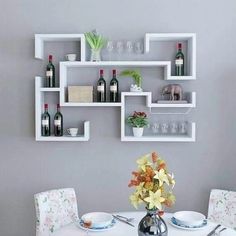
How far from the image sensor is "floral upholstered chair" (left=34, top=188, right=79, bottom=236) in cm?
257

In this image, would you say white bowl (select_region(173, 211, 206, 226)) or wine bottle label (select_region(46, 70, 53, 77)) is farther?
wine bottle label (select_region(46, 70, 53, 77))

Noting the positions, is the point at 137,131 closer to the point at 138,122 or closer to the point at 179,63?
the point at 138,122

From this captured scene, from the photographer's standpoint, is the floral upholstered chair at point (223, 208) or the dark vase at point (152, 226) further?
the floral upholstered chair at point (223, 208)

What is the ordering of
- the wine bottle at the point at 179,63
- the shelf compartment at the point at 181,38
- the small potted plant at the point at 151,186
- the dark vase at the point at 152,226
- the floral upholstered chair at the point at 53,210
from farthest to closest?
1. the wine bottle at the point at 179,63
2. the shelf compartment at the point at 181,38
3. the floral upholstered chair at the point at 53,210
4. the dark vase at the point at 152,226
5. the small potted plant at the point at 151,186

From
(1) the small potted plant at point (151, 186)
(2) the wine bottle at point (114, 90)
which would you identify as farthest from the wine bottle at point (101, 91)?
(1) the small potted plant at point (151, 186)

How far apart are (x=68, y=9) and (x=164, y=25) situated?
0.85 m

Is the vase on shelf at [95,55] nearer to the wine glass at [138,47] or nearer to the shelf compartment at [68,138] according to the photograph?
the wine glass at [138,47]

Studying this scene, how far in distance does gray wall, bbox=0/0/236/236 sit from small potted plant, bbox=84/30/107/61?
16 cm

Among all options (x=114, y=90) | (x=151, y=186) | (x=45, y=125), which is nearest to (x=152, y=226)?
(x=151, y=186)

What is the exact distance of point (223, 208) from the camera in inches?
106

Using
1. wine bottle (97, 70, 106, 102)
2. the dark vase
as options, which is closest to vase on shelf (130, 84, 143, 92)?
wine bottle (97, 70, 106, 102)

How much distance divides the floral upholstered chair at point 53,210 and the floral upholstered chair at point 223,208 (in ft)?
3.42

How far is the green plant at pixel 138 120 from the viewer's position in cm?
306

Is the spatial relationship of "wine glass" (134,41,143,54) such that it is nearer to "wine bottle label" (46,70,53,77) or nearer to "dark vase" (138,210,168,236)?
"wine bottle label" (46,70,53,77)
